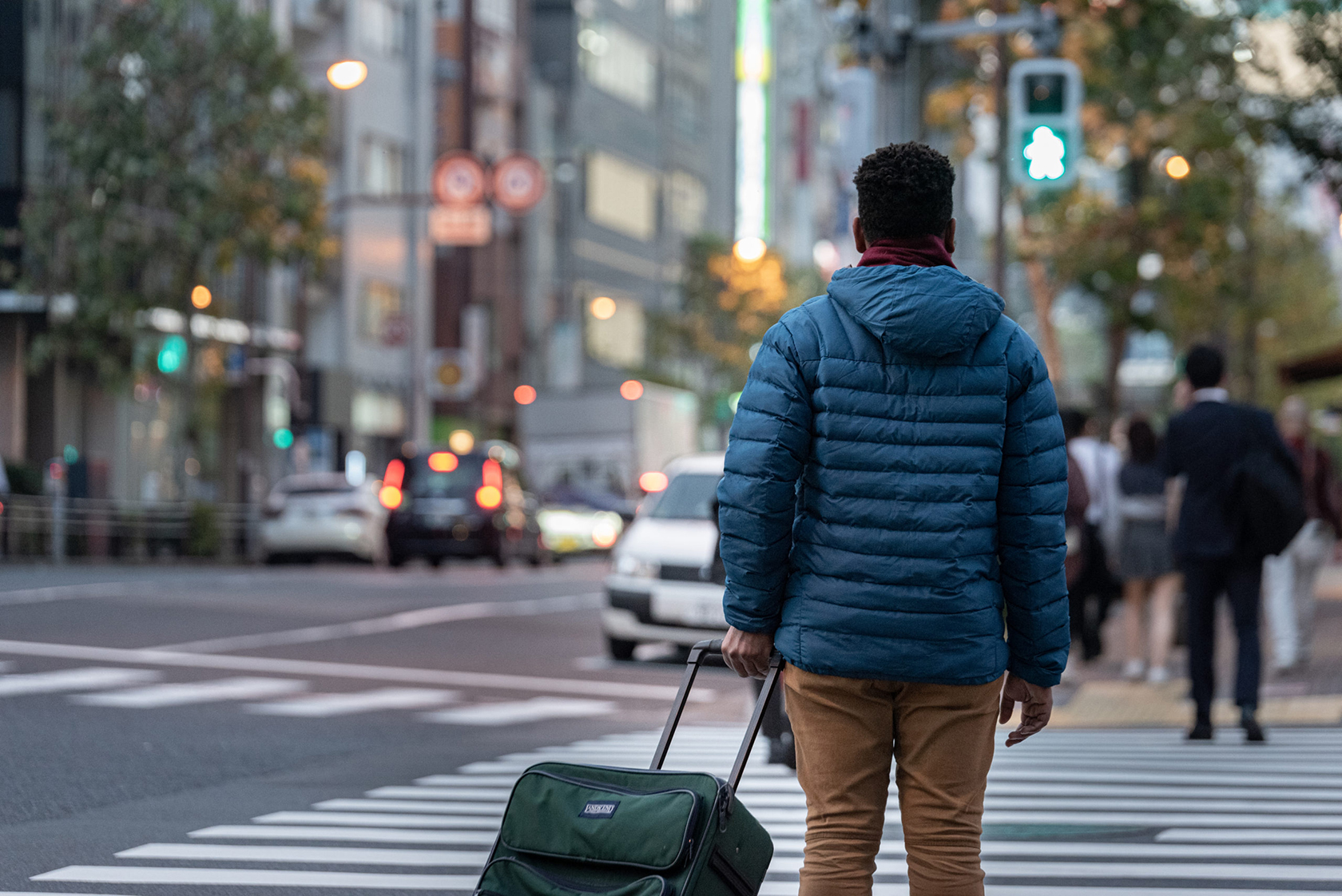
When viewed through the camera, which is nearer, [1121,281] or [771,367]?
[771,367]

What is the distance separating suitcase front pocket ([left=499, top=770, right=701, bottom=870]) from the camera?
4.12m

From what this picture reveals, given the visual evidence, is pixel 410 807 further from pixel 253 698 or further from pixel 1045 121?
pixel 1045 121

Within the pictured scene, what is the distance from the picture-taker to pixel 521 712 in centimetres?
1320

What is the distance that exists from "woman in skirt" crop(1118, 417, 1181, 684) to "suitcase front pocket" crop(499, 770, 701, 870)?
11.1 metres

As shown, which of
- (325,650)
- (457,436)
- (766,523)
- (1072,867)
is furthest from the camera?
(457,436)

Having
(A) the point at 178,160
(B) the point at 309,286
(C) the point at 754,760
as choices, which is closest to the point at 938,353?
(C) the point at 754,760

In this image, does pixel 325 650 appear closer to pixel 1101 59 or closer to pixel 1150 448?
pixel 1150 448

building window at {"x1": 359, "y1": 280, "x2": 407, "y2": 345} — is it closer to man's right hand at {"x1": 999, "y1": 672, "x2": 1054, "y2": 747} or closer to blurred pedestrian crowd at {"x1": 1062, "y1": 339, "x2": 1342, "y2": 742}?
blurred pedestrian crowd at {"x1": 1062, "y1": 339, "x2": 1342, "y2": 742}

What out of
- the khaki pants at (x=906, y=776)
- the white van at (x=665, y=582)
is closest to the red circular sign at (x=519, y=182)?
→ the white van at (x=665, y=582)

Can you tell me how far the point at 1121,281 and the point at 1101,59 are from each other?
14.0 ft

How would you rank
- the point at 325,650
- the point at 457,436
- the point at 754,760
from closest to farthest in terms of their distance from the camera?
the point at 754,760
the point at 325,650
the point at 457,436

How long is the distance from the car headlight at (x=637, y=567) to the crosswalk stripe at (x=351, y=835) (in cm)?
854

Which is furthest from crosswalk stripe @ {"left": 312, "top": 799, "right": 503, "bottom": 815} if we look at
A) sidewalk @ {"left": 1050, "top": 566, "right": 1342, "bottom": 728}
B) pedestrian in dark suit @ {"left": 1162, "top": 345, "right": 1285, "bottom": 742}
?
sidewalk @ {"left": 1050, "top": 566, "right": 1342, "bottom": 728}

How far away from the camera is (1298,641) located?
15.3 metres
